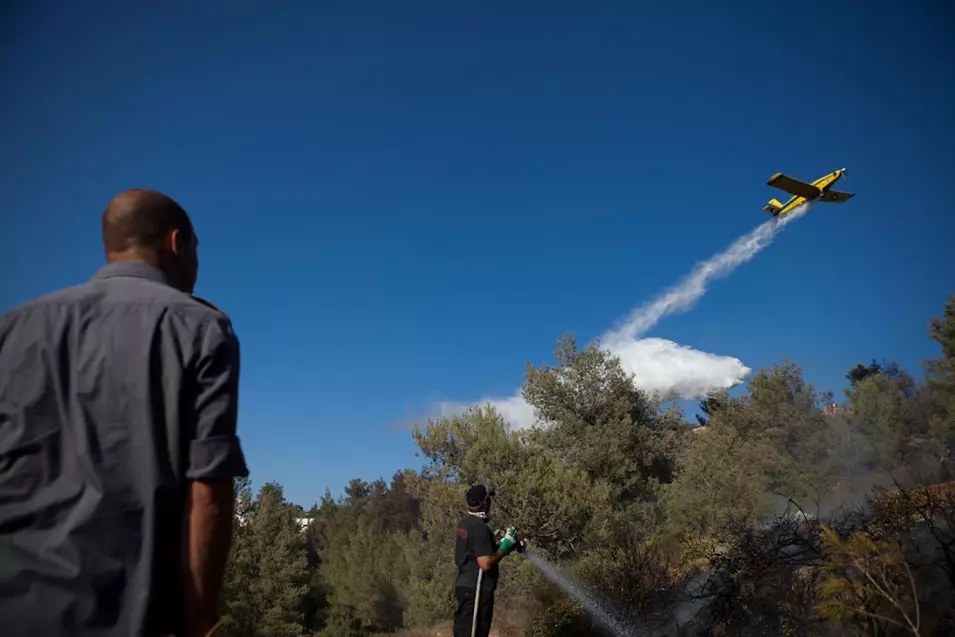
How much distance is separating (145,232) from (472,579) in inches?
218

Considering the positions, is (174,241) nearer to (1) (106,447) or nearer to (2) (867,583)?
(1) (106,447)

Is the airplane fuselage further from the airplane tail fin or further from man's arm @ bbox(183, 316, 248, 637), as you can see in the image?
man's arm @ bbox(183, 316, 248, 637)

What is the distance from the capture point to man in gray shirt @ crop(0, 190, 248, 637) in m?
1.28

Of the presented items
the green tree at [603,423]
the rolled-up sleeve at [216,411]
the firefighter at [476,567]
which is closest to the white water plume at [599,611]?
the firefighter at [476,567]

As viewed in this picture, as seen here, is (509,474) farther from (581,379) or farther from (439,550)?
(581,379)

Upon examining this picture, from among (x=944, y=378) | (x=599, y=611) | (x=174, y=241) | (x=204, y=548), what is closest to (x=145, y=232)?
(x=174, y=241)

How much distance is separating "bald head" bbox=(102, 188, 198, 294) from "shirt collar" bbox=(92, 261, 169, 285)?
39mm

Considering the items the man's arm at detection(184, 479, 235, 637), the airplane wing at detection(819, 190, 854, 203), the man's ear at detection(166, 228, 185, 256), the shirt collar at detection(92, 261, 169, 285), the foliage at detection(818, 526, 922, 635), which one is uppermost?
the airplane wing at detection(819, 190, 854, 203)

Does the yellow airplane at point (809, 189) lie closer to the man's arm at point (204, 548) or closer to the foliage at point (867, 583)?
the foliage at point (867, 583)

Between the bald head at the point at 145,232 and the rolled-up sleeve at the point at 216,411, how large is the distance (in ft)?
1.28

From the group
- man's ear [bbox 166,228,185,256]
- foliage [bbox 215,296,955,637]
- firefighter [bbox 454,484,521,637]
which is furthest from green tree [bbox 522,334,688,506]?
man's ear [bbox 166,228,185,256]

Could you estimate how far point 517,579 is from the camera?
19.2 metres

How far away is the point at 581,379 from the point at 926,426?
664 inches

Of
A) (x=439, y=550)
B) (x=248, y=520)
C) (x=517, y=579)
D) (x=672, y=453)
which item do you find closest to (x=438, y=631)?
(x=517, y=579)
